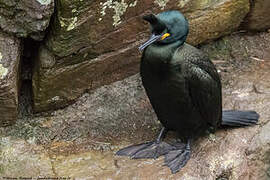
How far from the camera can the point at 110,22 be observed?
164 inches

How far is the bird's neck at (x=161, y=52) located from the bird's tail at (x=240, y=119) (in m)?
0.94

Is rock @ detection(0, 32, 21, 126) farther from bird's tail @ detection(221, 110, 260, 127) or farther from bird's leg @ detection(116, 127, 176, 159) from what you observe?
bird's tail @ detection(221, 110, 260, 127)

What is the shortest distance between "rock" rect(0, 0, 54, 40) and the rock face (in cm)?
10

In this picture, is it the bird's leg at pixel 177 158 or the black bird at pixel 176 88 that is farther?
the bird's leg at pixel 177 158

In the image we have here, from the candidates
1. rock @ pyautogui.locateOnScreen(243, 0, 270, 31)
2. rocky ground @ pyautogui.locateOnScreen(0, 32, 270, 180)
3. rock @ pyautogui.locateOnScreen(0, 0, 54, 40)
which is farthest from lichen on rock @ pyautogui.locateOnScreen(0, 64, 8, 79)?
rock @ pyautogui.locateOnScreen(243, 0, 270, 31)

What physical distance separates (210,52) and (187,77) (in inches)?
53.8

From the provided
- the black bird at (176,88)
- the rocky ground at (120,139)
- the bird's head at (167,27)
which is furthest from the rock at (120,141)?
the bird's head at (167,27)

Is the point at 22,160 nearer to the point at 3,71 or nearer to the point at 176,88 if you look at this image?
the point at 3,71

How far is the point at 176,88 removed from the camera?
3.78 m

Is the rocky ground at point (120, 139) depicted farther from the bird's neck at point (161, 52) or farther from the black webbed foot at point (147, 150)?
the bird's neck at point (161, 52)

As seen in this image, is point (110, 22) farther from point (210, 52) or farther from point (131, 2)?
point (210, 52)

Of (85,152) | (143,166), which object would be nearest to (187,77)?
(143,166)

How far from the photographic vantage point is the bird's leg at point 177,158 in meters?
3.95

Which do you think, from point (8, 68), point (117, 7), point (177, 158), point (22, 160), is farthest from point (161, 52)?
point (22, 160)
